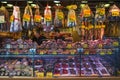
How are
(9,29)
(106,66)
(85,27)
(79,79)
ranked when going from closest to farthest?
(79,79) < (106,66) < (9,29) < (85,27)

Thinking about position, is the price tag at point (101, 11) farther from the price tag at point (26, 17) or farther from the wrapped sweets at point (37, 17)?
the price tag at point (26, 17)

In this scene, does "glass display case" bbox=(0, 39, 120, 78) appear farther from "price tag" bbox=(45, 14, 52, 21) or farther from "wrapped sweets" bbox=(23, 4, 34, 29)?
"price tag" bbox=(45, 14, 52, 21)

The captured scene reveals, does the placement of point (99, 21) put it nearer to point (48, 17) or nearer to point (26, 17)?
point (48, 17)

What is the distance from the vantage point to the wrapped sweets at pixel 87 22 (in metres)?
3.72

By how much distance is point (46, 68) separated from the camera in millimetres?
3602

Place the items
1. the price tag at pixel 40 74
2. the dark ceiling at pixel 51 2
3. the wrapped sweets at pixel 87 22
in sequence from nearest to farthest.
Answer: the price tag at pixel 40 74 < the wrapped sweets at pixel 87 22 < the dark ceiling at pixel 51 2

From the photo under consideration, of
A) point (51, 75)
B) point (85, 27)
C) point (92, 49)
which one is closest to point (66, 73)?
point (51, 75)

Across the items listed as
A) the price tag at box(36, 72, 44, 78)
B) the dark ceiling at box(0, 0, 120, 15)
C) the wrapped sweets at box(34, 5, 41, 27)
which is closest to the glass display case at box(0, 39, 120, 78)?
the price tag at box(36, 72, 44, 78)

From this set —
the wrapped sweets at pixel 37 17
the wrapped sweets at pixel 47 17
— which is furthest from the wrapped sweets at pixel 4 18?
the wrapped sweets at pixel 47 17

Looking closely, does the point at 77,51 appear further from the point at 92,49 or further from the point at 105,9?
the point at 105,9

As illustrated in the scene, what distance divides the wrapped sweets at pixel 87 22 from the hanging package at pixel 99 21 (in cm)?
9

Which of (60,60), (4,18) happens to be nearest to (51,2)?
(4,18)

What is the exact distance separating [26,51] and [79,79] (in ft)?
2.80

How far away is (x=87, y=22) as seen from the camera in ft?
13.5
